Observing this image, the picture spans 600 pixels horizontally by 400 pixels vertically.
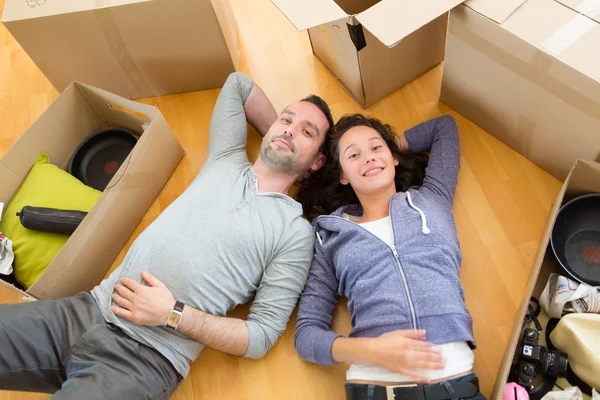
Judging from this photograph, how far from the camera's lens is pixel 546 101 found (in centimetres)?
119

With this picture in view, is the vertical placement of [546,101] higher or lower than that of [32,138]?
lower

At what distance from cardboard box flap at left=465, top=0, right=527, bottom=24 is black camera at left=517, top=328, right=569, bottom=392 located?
30.8 inches

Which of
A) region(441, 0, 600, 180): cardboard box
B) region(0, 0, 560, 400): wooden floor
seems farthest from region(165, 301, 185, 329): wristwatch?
region(441, 0, 600, 180): cardboard box

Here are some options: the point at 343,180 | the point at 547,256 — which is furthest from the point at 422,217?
the point at 547,256

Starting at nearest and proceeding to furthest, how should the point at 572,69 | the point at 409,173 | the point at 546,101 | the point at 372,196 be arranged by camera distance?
the point at 572,69 < the point at 546,101 < the point at 372,196 < the point at 409,173

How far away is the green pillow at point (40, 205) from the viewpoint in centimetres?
137

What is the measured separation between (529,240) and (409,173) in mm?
399

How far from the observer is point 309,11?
1.15 m

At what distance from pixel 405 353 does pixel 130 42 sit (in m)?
1.27

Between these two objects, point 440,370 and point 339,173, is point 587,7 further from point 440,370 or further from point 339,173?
point 440,370

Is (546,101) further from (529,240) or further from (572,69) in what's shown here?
(529,240)

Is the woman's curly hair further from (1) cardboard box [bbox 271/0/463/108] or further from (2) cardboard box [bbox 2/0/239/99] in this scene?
(2) cardboard box [bbox 2/0/239/99]

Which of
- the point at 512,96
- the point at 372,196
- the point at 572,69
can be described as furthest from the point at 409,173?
the point at 572,69

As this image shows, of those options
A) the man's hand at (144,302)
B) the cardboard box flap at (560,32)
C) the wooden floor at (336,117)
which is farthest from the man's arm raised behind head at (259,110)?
the cardboard box flap at (560,32)
